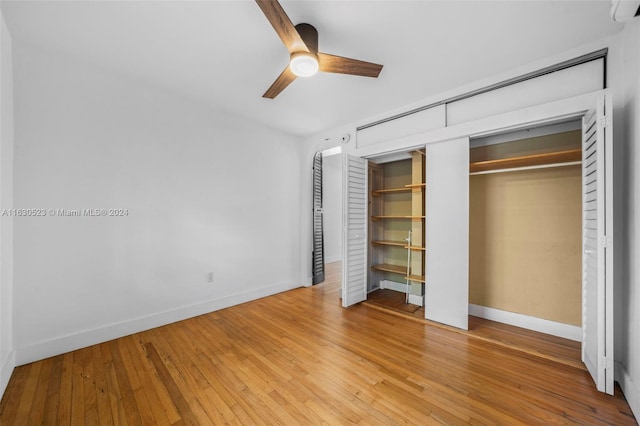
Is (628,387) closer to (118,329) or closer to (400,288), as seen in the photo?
(400,288)

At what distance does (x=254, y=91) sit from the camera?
109 inches

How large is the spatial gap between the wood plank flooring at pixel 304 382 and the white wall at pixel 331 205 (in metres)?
3.91

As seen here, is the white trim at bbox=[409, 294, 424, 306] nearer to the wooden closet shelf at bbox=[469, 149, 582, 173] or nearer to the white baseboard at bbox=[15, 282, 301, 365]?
the wooden closet shelf at bbox=[469, 149, 582, 173]

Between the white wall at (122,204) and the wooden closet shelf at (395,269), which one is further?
the wooden closet shelf at (395,269)

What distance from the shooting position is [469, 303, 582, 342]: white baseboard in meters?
2.39

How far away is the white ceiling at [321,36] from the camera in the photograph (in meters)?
1.66

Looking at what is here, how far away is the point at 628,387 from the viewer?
162cm

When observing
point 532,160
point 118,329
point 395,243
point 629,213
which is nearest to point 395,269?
point 395,243

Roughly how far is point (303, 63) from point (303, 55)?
73mm

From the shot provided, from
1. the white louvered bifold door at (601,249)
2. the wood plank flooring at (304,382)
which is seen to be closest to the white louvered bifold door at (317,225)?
the wood plank flooring at (304,382)

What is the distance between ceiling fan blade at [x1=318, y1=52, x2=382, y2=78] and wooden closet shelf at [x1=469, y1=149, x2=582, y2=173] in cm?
162

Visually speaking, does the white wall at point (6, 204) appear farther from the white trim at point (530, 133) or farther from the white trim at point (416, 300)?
the white trim at point (530, 133)

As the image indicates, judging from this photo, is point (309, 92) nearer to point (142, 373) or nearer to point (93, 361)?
point (142, 373)

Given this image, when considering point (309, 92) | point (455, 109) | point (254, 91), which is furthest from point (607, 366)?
point (254, 91)
